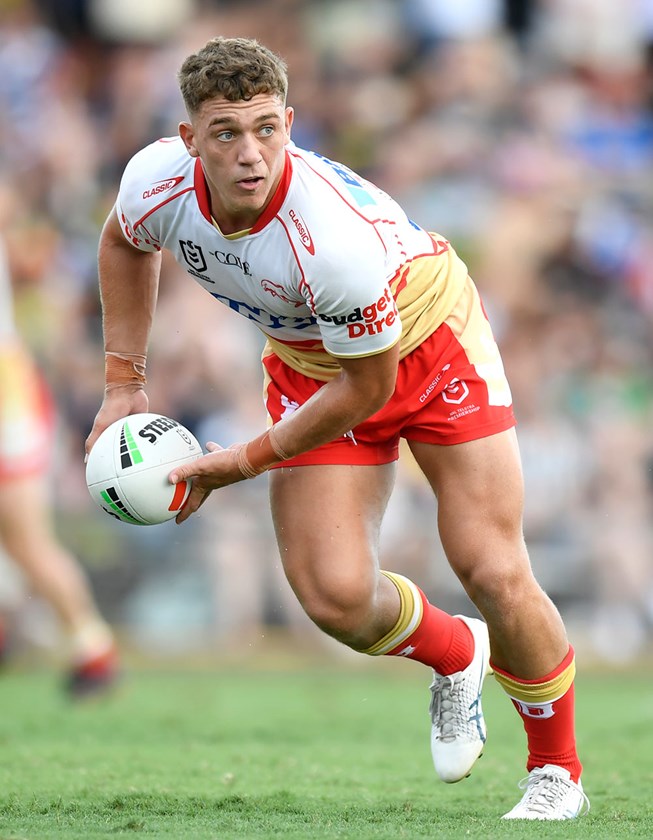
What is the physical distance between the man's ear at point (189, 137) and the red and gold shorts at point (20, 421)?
Result: 4.82 metres

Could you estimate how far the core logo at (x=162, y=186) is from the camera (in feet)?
15.0

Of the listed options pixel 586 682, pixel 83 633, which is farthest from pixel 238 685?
pixel 586 682

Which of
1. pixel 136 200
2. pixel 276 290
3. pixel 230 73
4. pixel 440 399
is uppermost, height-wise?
pixel 230 73

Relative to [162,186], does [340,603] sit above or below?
below

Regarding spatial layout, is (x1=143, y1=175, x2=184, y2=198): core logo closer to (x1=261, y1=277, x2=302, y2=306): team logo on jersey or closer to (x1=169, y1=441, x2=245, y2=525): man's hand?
(x1=261, y1=277, x2=302, y2=306): team logo on jersey

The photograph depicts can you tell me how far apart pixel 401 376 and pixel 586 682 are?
6330mm

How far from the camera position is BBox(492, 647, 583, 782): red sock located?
4.84m

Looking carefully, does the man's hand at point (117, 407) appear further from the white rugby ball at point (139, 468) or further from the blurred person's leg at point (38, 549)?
the blurred person's leg at point (38, 549)

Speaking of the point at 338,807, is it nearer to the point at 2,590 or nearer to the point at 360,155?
the point at 2,590

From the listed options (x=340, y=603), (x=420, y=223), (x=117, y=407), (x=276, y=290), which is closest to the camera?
(x=276, y=290)

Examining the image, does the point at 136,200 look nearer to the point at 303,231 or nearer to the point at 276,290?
the point at 276,290

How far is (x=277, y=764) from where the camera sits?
6062 millimetres

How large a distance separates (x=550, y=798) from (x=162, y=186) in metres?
2.47

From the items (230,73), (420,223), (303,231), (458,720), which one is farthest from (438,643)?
(420,223)
